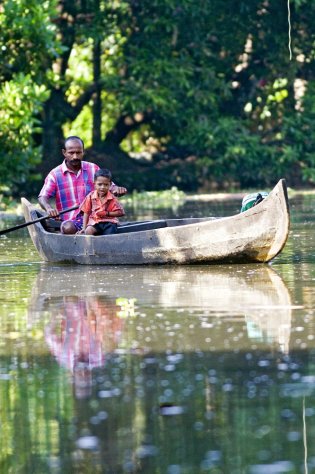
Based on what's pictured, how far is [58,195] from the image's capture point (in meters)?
15.1

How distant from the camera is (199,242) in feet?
44.1

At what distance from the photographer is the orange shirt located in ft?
46.4

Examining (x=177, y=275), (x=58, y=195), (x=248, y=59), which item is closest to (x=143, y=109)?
(x=248, y=59)

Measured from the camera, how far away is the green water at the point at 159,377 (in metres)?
5.84

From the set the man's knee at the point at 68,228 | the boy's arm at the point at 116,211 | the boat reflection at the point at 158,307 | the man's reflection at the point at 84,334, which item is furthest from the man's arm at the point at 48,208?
the man's reflection at the point at 84,334

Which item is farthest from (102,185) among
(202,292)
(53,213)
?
(202,292)

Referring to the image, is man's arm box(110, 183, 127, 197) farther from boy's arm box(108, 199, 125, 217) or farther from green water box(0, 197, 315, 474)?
green water box(0, 197, 315, 474)

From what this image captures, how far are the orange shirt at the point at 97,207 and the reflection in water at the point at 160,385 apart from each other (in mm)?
3175

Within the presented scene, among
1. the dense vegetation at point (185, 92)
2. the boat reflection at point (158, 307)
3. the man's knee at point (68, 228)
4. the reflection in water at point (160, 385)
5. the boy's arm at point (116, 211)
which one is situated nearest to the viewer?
the reflection in water at point (160, 385)

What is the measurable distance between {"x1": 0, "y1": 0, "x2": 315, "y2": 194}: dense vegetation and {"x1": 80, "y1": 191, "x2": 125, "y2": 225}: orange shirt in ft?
51.4

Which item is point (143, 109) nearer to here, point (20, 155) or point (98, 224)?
point (20, 155)

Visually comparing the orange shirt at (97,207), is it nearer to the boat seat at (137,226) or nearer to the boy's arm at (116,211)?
the boy's arm at (116,211)

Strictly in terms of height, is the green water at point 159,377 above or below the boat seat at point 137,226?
above

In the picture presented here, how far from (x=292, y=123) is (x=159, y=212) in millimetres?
10258
